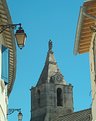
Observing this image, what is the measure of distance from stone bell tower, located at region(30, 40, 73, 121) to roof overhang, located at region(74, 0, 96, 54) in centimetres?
5672

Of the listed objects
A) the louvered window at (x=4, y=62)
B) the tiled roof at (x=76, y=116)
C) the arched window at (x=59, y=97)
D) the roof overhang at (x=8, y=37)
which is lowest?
the tiled roof at (x=76, y=116)

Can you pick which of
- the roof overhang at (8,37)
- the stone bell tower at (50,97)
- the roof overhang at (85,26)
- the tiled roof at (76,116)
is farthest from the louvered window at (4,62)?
the stone bell tower at (50,97)

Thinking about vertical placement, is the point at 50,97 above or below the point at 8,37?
below

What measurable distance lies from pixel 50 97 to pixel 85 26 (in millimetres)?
60145

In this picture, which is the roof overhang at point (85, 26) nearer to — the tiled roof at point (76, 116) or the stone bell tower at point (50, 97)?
the tiled roof at point (76, 116)

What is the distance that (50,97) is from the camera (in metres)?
76.2

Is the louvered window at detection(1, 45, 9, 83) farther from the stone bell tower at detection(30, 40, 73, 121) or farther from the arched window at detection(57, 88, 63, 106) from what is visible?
the arched window at detection(57, 88, 63, 106)

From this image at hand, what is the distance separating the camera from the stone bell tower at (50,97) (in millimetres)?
75125

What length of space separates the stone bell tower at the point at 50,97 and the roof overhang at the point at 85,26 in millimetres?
56716

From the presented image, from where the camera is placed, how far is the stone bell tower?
7512 cm

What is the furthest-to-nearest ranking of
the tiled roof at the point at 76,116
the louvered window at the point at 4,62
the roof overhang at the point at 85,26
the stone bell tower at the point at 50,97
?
the stone bell tower at the point at 50,97 → the tiled roof at the point at 76,116 → the louvered window at the point at 4,62 → the roof overhang at the point at 85,26

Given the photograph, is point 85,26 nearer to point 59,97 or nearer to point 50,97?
point 50,97

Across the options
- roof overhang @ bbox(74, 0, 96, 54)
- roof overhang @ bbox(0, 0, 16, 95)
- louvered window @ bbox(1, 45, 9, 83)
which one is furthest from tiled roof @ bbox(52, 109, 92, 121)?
louvered window @ bbox(1, 45, 9, 83)

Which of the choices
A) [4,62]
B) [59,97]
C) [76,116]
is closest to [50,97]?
[59,97]
